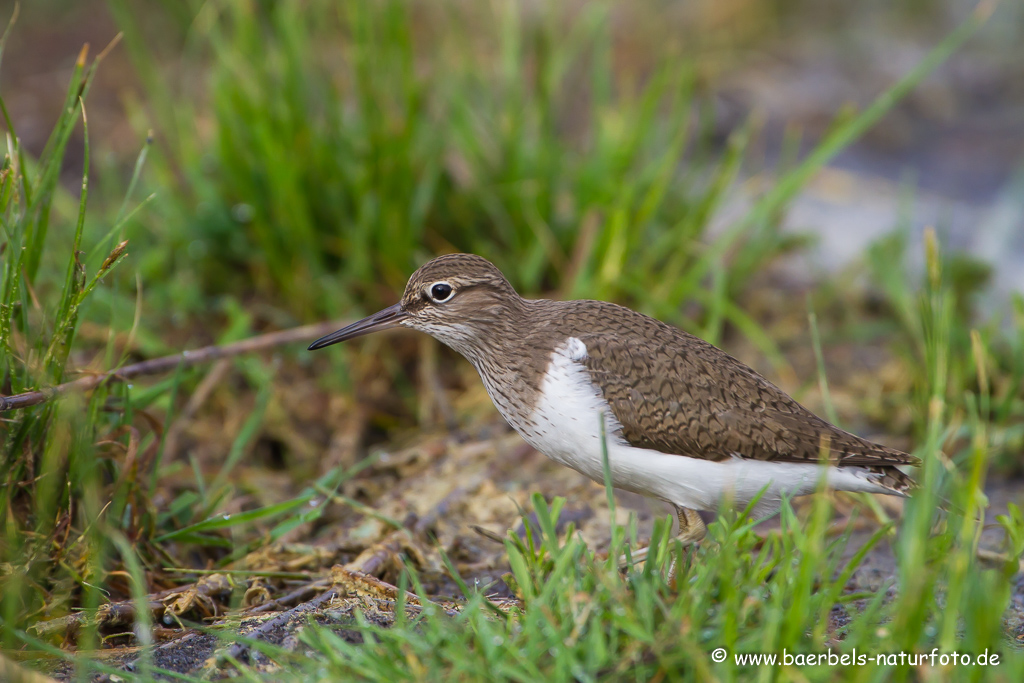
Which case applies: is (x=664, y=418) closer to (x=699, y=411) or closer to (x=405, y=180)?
(x=699, y=411)

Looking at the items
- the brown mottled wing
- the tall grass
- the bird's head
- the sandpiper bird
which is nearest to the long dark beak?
the bird's head

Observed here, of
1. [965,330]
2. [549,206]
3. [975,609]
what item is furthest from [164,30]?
[975,609]

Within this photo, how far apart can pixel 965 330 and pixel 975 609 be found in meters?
3.67

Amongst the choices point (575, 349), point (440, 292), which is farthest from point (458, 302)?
point (575, 349)

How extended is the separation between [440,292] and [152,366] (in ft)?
4.34

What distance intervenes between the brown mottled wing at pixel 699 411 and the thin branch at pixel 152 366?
73.2 inches

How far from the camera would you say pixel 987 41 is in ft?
39.1

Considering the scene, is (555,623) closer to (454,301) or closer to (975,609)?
(975,609)

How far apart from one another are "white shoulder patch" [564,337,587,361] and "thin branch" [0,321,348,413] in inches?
68.1

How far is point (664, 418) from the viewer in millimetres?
3797

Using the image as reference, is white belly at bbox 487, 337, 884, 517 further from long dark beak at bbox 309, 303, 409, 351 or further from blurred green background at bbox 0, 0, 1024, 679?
blurred green background at bbox 0, 0, 1024, 679

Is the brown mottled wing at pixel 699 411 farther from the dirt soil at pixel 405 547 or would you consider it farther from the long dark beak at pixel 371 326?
the long dark beak at pixel 371 326

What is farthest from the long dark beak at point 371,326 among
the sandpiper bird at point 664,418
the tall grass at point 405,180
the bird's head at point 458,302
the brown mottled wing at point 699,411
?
the tall grass at point 405,180

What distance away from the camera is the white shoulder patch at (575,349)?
152 inches
